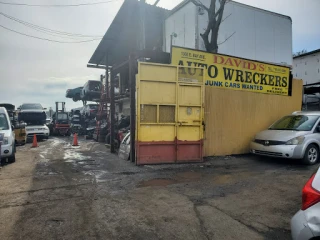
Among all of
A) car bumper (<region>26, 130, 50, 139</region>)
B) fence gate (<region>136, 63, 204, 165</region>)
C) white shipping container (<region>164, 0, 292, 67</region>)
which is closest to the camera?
fence gate (<region>136, 63, 204, 165</region>)

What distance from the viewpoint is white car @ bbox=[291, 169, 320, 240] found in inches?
83.1

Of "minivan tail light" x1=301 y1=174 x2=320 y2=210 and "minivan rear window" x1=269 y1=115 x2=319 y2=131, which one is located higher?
"minivan rear window" x1=269 y1=115 x2=319 y2=131

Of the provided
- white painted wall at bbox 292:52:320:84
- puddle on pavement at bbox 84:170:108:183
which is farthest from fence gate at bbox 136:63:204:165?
white painted wall at bbox 292:52:320:84

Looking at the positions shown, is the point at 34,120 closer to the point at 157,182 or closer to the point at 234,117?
the point at 234,117

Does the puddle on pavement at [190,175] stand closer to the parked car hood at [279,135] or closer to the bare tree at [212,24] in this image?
the parked car hood at [279,135]

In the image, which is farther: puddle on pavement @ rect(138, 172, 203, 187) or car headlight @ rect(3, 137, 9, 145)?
car headlight @ rect(3, 137, 9, 145)

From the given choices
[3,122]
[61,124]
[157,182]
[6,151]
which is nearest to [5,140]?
[6,151]

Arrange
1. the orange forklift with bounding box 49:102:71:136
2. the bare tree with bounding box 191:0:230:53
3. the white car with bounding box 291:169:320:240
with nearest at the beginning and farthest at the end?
the white car with bounding box 291:169:320:240 < the bare tree with bounding box 191:0:230:53 < the orange forklift with bounding box 49:102:71:136

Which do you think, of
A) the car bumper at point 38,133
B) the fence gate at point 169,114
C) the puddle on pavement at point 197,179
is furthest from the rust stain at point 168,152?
the car bumper at point 38,133

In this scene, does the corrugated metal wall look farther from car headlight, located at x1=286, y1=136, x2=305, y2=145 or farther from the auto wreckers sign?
car headlight, located at x1=286, y1=136, x2=305, y2=145

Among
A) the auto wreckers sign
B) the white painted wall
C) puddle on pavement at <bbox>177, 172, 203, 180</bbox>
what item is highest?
the white painted wall

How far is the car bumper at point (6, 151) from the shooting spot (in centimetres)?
810

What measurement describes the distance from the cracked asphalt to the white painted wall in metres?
16.5

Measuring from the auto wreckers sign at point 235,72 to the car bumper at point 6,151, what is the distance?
19.8 feet
